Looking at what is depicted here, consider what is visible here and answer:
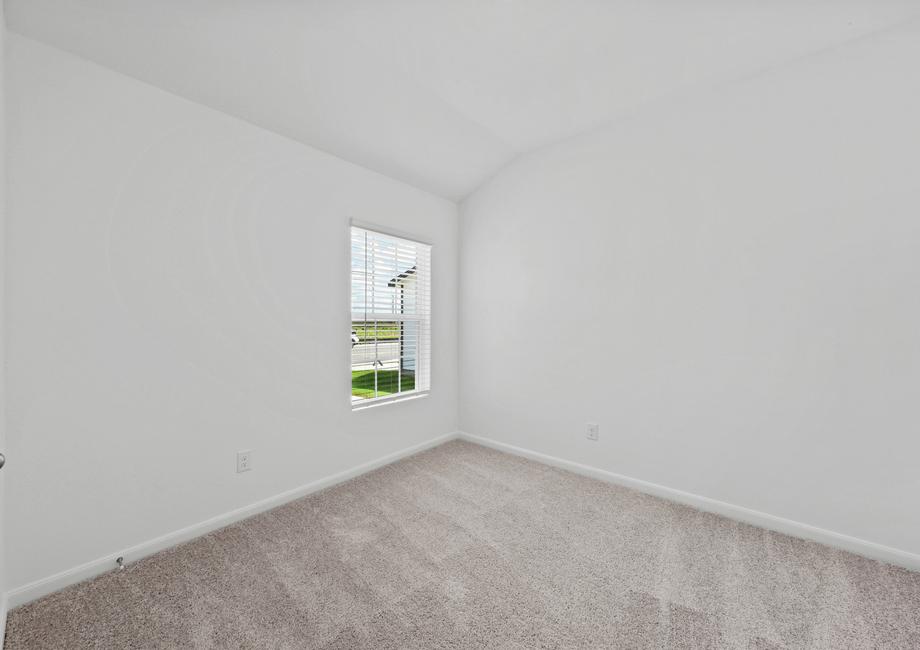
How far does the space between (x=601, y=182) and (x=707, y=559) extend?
2.28 meters

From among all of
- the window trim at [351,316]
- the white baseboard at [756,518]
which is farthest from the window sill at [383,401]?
the white baseboard at [756,518]

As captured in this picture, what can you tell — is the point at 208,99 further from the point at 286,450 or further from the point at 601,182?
the point at 601,182

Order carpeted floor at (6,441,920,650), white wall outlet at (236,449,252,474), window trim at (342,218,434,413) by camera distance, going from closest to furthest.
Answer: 1. carpeted floor at (6,441,920,650)
2. white wall outlet at (236,449,252,474)
3. window trim at (342,218,434,413)

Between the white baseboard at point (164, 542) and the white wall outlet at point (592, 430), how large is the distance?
1.55 meters

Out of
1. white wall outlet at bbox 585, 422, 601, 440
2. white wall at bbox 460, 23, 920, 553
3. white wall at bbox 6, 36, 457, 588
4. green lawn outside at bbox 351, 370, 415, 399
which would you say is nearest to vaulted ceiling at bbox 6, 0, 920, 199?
white wall at bbox 6, 36, 457, 588

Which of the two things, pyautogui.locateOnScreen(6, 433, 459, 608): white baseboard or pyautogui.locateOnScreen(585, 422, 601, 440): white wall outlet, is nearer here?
pyautogui.locateOnScreen(6, 433, 459, 608): white baseboard

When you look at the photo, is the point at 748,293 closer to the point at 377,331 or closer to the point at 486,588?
the point at 486,588

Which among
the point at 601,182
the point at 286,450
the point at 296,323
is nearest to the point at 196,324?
the point at 296,323

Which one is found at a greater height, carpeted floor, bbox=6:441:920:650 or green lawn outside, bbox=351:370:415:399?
green lawn outside, bbox=351:370:415:399

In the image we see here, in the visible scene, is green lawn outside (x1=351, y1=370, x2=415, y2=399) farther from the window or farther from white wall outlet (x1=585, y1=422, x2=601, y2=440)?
white wall outlet (x1=585, y1=422, x2=601, y2=440)

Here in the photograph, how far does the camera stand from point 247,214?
2.12 m

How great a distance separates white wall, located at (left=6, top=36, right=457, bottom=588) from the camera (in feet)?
4.96

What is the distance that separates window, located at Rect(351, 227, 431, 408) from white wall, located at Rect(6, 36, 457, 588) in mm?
136

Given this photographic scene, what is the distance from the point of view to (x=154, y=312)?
180 centimetres
